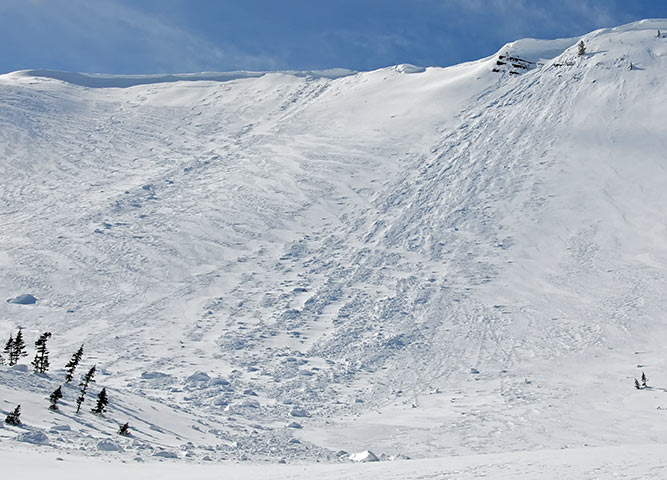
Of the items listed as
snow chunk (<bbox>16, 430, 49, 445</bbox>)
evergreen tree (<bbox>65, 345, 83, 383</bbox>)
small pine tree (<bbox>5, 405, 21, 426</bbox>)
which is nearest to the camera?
snow chunk (<bbox>16, 430, 49, 445</bbox>)

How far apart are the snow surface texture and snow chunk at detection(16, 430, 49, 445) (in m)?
0.12

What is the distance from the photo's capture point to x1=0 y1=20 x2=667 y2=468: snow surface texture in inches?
1192

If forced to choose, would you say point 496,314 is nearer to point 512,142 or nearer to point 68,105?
point 512,142

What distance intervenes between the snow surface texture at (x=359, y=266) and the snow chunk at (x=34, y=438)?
118 millimetres

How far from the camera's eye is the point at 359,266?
176 feet

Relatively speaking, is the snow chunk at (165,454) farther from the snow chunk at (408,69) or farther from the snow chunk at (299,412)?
the snow chunk at (408,69)

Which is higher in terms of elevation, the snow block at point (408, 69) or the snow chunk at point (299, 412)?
the snow block at point (408, 69)

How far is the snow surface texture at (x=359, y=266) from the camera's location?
30281 millimetres

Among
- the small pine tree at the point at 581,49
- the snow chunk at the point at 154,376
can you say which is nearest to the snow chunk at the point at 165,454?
the snow chunk at the point at 154,376

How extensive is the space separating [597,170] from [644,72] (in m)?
28.0

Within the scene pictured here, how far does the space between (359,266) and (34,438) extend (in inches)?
1530

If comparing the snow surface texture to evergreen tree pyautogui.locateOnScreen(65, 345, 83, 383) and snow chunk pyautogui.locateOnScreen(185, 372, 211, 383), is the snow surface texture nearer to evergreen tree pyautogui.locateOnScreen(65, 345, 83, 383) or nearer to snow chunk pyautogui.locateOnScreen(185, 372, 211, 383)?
snow chunk pyautogui.locateOnScreen(185, 372, 211, 383)

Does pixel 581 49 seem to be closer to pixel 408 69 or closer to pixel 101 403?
pixel 408 69

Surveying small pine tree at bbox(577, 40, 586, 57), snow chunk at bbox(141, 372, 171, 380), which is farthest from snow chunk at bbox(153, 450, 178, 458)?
small pine tree at bbox(577, 40, 586, 57)
